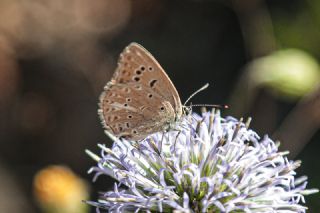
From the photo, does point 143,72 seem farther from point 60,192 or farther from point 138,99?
point 60,192

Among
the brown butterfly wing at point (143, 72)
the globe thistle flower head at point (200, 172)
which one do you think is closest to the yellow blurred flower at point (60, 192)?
the globe thistle flower head at point (200, 172)

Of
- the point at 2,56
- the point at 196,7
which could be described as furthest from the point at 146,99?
the point at 2,56

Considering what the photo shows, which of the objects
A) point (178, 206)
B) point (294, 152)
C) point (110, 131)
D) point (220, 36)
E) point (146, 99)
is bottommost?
point (178, 206)

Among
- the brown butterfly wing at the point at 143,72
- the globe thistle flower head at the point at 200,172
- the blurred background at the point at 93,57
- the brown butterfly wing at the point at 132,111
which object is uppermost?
the blurred background at the point at 93,57

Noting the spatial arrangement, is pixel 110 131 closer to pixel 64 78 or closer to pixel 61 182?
pixel 61 182

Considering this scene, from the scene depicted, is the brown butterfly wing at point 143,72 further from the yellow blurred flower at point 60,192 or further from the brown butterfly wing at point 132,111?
the yellow blurred flower at point 60,192

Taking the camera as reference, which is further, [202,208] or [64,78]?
[64,78]
